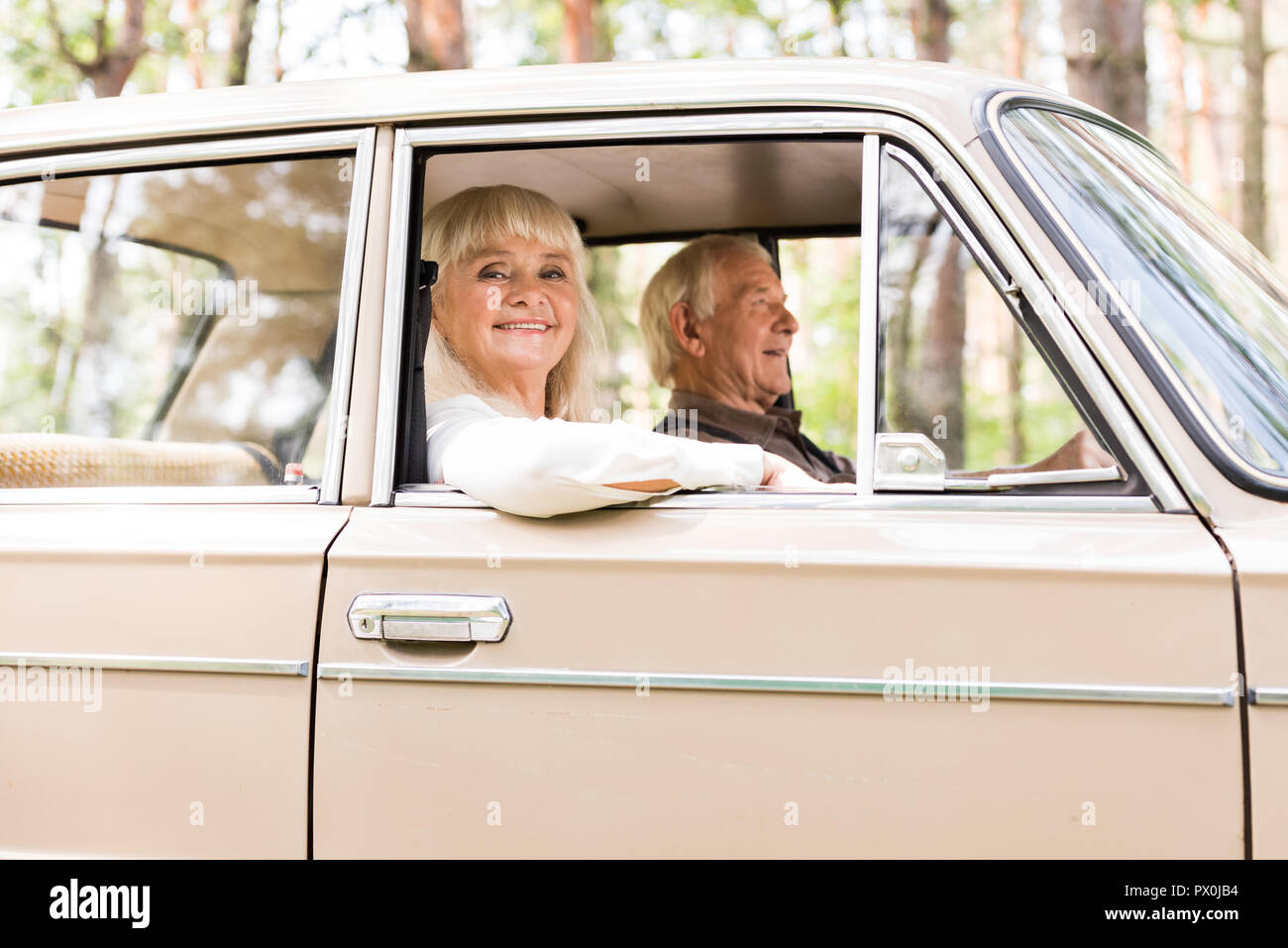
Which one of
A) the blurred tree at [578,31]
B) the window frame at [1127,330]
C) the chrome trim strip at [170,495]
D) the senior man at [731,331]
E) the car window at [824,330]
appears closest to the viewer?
the window frame at [1127,330]

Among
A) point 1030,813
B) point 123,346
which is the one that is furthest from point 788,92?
point 123,346

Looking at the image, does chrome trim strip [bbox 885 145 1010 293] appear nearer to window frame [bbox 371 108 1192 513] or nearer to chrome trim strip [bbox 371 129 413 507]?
window frame [bbox 371 108 1192 513]

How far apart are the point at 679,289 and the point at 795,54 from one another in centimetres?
135

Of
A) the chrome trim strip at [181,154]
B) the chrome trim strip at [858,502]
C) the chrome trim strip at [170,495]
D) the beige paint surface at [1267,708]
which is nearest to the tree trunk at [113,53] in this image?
the chrome trim strip at [181,154]

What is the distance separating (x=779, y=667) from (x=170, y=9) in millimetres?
13904

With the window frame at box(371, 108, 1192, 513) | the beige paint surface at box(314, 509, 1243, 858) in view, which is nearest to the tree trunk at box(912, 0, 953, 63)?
the window frame at box(371, 108, 1192, 513)

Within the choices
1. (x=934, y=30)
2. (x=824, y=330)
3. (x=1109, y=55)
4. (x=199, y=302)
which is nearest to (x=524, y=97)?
(x=199, y=302)

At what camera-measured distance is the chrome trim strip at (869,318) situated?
6.27 ft

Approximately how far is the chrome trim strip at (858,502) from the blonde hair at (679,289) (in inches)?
68.2

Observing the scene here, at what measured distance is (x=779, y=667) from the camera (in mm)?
1794

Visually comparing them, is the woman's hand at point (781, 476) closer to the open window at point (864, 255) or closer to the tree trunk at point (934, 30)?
the open window at point (864, 255)

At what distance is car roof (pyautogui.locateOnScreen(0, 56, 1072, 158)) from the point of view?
1.99m

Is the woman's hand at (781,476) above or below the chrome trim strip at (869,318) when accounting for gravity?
below
